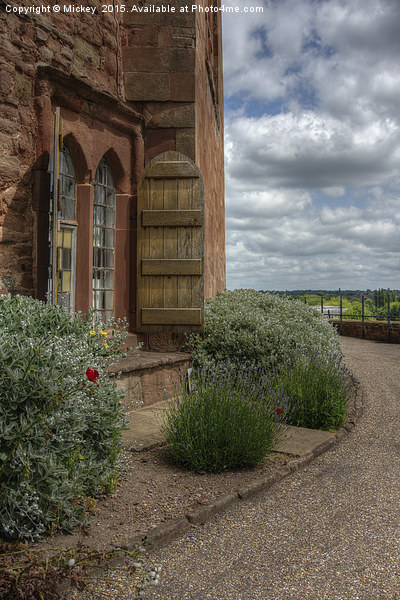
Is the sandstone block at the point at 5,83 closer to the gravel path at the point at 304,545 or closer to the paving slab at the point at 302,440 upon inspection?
the paving slab at the point at 302,440

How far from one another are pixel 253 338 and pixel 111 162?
290 centimetres

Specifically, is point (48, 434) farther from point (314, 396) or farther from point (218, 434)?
point (314, 396)

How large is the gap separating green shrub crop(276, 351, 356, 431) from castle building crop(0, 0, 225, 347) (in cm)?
154

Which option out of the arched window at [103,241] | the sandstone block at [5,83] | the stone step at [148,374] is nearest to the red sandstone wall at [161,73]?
the arched window at [103,241]

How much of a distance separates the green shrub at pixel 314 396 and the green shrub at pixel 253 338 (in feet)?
1.33

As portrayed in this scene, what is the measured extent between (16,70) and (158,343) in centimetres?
353

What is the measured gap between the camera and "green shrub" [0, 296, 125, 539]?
261 centimetres

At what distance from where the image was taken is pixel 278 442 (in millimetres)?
4430

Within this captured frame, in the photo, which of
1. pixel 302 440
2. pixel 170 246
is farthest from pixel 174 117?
pixel 302 440

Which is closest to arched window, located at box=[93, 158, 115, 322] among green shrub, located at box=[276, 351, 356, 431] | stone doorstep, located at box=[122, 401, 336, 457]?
stone doorstep, located at box=[122, 401, 336, 457]

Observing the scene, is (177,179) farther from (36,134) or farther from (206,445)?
(206,445)

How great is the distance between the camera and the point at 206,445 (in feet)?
13.0

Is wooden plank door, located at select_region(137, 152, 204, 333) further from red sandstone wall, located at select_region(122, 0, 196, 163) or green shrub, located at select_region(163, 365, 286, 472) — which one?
green shrub, located at select_region(163, 365, 286, 472)

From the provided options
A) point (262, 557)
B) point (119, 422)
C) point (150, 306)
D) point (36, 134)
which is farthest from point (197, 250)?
point (262, 557)
